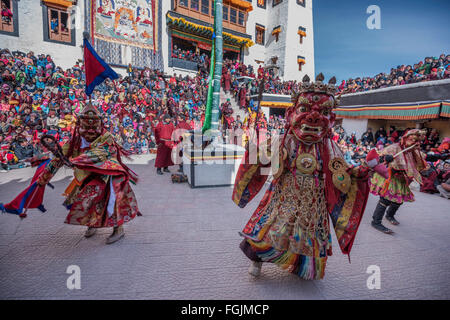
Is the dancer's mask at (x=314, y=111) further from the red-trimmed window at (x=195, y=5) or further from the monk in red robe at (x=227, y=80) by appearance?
the red-trimmed window at (x=195, y=5)

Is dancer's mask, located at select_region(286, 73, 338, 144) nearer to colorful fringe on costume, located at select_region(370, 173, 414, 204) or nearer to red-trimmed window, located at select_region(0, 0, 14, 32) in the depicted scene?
colorful fringe on costume, located at select_region(370, 173, 414, 204)

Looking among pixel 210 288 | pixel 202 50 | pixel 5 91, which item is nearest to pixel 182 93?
pixel 5 91

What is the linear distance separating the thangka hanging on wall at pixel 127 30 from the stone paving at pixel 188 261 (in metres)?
12.8

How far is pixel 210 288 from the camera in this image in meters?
2.21

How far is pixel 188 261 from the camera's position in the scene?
263cm

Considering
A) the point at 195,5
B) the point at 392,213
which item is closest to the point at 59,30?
the point at 195,5

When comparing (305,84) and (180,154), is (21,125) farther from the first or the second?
(305,84)

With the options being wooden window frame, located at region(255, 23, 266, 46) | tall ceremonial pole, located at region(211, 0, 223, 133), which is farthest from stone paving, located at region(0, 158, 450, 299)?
wooden window frame, located at region(255, 23, 266, 46)

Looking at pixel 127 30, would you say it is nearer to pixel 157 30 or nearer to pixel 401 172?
pixel 157 30

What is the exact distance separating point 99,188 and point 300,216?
95.0 inches

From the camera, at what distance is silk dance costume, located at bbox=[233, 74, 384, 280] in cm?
200

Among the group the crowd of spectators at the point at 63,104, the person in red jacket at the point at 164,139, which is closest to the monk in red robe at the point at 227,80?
the crowd of spectators at the point at 63,104

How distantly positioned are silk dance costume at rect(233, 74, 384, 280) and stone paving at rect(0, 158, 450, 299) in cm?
43

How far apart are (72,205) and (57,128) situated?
22.2 feet
